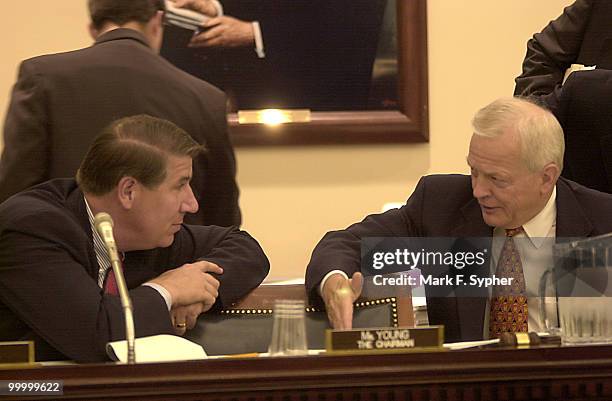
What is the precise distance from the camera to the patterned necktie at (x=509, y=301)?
2.47 metres

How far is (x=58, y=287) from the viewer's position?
7.21 feet

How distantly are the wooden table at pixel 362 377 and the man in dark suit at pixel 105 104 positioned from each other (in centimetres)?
103

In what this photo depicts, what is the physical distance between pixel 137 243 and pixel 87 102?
0.51 m

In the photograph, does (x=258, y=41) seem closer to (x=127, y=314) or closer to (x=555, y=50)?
(x=555, y=50)

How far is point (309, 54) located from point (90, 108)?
3.62 feet

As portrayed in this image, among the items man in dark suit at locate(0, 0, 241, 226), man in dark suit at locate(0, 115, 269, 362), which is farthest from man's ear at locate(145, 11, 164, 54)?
man in dark suit at locate(0, 115, 269, 362)

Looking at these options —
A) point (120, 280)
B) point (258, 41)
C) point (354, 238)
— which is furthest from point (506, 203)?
point (258, 41)

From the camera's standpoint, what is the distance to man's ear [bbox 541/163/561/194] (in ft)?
8.48

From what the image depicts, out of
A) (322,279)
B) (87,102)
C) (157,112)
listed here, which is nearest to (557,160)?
(322,279)

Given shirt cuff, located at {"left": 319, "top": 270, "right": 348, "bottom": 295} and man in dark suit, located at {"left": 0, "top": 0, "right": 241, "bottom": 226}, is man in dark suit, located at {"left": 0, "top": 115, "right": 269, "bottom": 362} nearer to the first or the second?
shirt cuff, located at {"left": 319, "top": 270, "right": 348, "bottom": 295}

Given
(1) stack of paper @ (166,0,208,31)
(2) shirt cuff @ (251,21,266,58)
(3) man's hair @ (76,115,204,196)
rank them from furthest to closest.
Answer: (2) shirt cuff @ (251,21,266,58) < (1) stack of paper @ (166,0,208,31) < (3) man's hair @ (76,115,204,196)

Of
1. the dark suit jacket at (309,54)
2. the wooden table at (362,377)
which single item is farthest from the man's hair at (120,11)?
the wooden table at (362,377)

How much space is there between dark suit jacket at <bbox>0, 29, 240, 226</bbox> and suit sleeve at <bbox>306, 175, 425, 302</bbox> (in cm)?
38

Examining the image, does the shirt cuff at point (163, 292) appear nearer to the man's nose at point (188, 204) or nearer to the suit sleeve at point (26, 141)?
the man's nose at point (188, 204)
